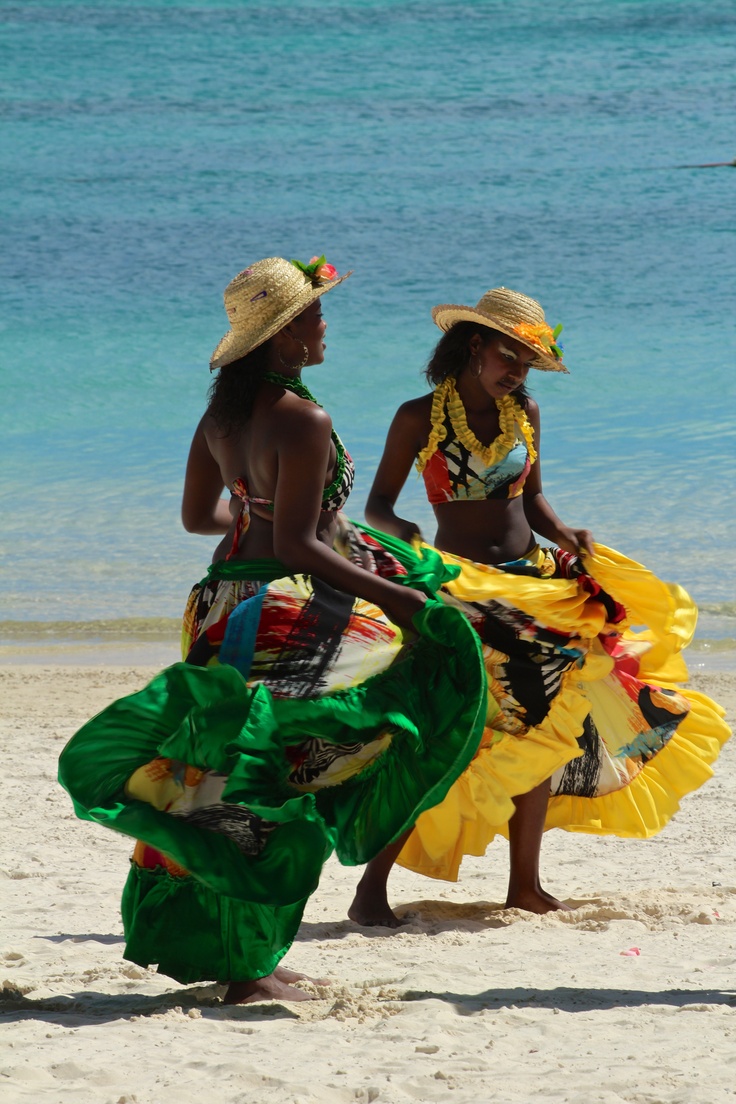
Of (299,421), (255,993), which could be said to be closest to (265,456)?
(299,421)

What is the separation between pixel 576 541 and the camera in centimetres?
457

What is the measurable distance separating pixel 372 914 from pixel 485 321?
1.98m

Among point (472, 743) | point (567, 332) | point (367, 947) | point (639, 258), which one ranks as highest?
point (639, 258)

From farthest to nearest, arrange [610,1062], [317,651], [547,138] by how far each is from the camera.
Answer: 1. [547,138]
2. [317,651]
3. [610,1062]

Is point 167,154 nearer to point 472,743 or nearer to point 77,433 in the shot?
point 77,433

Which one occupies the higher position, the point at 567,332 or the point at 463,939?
the point at 567,332

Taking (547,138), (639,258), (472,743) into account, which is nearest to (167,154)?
(547,138)

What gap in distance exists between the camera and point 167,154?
27375 millimetres

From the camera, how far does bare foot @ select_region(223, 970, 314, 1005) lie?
364cm

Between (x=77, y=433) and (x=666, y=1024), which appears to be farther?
(x=77, y=433)

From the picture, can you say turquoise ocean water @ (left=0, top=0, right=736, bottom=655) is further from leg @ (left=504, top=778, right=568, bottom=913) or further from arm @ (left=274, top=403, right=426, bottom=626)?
arm @ (left=274, top=403, right=426, bottom=626)

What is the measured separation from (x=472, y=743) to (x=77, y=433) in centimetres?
1206

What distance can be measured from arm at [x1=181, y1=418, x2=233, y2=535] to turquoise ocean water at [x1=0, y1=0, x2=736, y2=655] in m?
5.34

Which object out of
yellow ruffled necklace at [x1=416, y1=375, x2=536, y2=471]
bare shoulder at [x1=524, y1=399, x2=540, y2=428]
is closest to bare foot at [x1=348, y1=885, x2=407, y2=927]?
yellow ruffled necklace at [x1=416, y1=375, x2=536, y2=471]
